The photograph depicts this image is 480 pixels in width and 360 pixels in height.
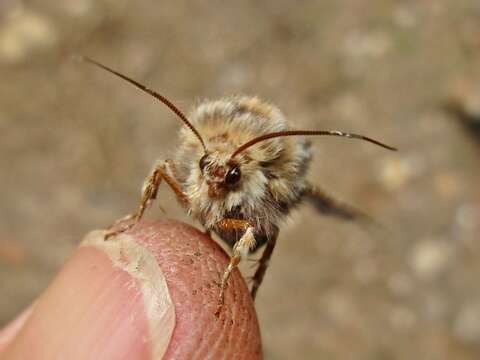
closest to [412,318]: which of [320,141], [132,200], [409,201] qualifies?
[409,201]

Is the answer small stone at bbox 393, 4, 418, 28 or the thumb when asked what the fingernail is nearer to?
the thumb

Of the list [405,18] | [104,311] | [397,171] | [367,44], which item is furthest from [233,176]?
[405,18]

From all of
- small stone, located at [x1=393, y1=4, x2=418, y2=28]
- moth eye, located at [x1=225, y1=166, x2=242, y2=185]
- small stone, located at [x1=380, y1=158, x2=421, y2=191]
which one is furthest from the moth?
small stone, located at [x1=393, y1=4, x2=418, y2=28]

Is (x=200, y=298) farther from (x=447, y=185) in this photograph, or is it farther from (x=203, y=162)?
(x=447, y=185)

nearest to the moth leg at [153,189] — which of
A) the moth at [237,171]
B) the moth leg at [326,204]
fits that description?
the moth at [237,171]

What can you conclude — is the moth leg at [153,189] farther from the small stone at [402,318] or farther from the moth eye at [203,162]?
the small stone at [402,318]

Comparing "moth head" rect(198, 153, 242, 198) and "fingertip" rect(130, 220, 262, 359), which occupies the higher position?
"moth head" rect(198, 153, 242, 198)

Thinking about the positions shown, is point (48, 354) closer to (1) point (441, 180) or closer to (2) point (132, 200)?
(2) point (132, 200)
